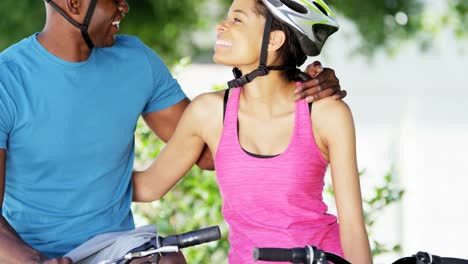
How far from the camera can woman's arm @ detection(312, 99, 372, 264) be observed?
3.46 metres

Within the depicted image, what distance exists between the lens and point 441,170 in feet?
34.0

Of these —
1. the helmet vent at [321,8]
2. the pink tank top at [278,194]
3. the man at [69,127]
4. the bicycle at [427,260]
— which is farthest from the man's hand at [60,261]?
the helmet vent at [321,8]

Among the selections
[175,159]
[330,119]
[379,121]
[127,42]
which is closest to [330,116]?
[330,119]

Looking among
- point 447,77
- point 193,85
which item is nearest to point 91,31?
point 193,85

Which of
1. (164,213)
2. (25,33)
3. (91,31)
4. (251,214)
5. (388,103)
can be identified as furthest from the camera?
(388,103)

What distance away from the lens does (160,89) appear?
412cm

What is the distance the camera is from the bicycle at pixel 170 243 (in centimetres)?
305

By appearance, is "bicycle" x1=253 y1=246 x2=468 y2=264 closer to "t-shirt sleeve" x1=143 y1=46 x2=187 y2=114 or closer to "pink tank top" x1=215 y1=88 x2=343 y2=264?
"pink tank top" x1=215 y1=88 x2=343 y2=264

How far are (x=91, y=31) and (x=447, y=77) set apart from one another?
11.5 meters

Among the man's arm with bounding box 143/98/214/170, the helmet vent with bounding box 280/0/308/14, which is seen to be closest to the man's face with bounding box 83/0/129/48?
the man's arm with bounding box 143/98/214/170

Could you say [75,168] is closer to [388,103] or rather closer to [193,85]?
[193,85]

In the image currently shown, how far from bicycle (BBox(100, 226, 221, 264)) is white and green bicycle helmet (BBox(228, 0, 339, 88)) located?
75 centimetres

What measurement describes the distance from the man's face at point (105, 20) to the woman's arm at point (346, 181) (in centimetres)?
90

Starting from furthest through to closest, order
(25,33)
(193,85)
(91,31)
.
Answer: (193,85)
(25,33)
(91,31)
